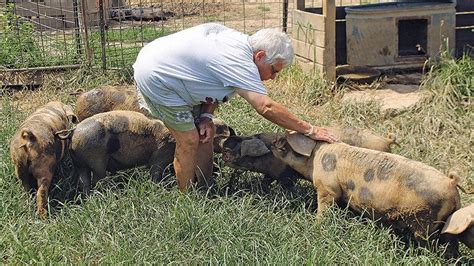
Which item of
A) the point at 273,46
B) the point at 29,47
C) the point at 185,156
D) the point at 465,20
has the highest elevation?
the point at 273,46

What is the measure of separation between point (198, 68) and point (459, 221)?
1937mm

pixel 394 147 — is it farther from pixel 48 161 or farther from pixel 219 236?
pixel 48 161

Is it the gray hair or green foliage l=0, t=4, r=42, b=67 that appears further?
green foliage l=0, t=4, r=42, b=67

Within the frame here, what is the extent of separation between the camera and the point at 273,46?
472cm

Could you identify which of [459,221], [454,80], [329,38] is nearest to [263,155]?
[459,221]

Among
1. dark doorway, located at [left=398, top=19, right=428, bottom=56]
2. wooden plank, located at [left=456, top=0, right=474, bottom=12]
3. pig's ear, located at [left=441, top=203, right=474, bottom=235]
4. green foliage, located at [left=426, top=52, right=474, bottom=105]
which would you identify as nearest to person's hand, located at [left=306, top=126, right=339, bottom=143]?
pig's ear, located at [left=441, top=203, right=474, bottom=235]

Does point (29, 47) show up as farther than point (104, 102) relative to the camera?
Yes

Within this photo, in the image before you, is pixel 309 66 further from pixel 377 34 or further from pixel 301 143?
pixel 301 143

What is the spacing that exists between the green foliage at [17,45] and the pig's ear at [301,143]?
4762mm

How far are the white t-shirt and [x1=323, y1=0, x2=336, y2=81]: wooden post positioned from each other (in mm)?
2989

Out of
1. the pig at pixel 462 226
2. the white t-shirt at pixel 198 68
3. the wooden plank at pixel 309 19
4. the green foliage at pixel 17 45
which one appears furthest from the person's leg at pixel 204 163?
the green foliage at pixel 17 45

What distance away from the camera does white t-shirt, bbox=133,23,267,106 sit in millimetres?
4641

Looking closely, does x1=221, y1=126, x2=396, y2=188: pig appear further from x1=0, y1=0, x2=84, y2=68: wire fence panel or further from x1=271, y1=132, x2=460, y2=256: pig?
x1=0, y1=0, x2=84, y2=68: wire fence panel

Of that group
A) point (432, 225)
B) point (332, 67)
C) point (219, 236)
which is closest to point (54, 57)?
point (332, 67)
